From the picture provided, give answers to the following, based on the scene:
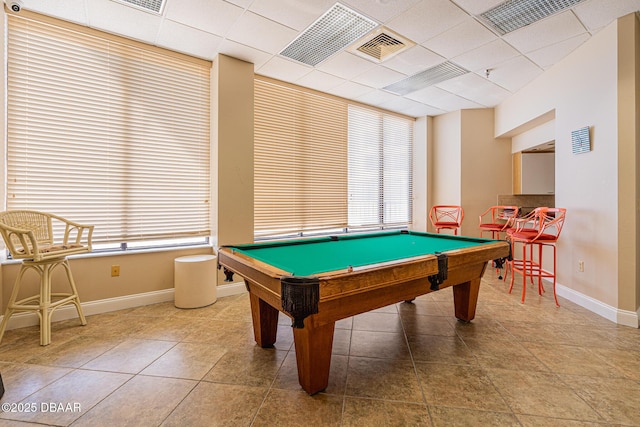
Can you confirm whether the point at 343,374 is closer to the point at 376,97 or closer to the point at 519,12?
the point at 519,12

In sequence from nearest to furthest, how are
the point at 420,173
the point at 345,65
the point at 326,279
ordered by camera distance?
the point at 326,279 → the point at 345,65 → the point at 420,173

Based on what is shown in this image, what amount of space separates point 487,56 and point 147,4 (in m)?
3.73

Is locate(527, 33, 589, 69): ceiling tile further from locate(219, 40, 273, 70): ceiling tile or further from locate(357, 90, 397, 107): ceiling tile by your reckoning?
locate(219, 40, 273, 70): ceiling tile

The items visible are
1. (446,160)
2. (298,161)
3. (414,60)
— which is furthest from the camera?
(446,160)

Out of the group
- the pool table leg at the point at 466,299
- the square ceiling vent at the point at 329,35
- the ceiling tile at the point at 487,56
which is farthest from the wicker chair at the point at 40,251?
the ceiling tile at the point at 487,56

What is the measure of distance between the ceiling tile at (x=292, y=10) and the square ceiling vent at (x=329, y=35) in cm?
8

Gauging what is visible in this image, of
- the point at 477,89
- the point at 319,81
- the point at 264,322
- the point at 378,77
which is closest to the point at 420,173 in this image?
the point at 477,89

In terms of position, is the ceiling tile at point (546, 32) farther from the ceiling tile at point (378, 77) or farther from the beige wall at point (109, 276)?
the beige wall at point (109, 276)

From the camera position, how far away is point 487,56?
11.3 feet

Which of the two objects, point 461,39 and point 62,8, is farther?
point 461,39

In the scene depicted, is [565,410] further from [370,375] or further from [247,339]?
[247,339]

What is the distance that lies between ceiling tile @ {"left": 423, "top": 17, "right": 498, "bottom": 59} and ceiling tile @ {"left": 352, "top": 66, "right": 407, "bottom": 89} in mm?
676

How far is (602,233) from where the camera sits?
2.94 meters

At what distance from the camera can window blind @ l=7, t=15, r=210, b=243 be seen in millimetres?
2631
